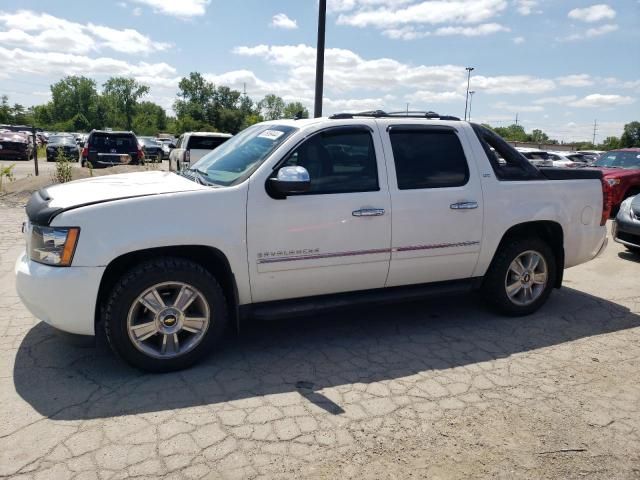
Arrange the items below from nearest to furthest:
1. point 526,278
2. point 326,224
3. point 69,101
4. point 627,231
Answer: point 326,224
point 526,278
point 627,231
point 69,101

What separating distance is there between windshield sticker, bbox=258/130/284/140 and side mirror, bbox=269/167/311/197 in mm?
612

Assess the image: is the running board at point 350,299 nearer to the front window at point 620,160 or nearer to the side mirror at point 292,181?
the side mirror at point 292,181

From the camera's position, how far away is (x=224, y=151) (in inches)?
181

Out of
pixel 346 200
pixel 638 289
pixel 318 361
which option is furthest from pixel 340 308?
pixel 638 289

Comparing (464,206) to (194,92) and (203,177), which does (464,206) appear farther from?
(194,92)

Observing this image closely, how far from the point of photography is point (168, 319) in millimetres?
3645

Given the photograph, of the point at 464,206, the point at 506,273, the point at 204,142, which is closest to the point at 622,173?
the point at 506,273

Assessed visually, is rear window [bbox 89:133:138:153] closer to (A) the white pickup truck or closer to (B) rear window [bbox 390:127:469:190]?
(A) the white pickup truck

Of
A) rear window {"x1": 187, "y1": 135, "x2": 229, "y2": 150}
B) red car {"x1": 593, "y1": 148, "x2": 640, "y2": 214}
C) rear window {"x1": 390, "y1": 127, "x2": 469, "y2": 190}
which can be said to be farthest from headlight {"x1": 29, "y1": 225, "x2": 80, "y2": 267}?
rear window {"x1": 187, "y1": 135, "x2": 229, "y2": 150}

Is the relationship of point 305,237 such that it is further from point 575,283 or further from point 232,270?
point 575,283

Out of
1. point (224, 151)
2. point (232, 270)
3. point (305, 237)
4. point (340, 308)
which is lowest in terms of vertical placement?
point (340, 308)

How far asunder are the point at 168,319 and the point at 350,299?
4.76 feet

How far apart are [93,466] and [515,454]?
2300 millimetres

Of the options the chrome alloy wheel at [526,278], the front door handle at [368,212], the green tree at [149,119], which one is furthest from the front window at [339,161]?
the green tree at [149,119]
